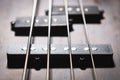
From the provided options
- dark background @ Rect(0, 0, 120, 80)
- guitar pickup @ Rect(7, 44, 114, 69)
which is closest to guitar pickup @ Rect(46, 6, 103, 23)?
dark background @ Rect(0, 0, 120, 80)

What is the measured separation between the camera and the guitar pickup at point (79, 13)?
146 cm

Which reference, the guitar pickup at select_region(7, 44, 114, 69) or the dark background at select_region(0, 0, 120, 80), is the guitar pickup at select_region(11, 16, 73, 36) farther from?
the guitar pickup at select_region(7, 44, 114, 69)

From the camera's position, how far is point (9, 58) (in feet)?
3.83

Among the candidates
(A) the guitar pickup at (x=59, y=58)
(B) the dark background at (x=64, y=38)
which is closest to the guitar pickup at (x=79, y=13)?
(B) the dark background at (x=64, y=38)

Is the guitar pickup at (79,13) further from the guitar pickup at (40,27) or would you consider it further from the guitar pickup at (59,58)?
the guitar pickup at (59,58)

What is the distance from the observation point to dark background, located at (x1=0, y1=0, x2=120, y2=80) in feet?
3.65

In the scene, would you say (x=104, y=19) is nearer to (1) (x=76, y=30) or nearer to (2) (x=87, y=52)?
(1) (x=76, y=30)

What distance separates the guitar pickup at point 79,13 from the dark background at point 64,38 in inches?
1.4

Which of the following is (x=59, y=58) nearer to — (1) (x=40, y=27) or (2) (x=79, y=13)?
(1) (x=40, y=27)

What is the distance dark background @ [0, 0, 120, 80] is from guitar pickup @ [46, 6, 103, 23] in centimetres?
3

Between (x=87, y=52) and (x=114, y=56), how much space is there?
0.43 ft

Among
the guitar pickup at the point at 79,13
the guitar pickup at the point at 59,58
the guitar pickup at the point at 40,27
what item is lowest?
the guitar pickup at the point at 59,58

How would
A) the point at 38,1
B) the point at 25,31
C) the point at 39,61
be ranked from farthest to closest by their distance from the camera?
1. the point at 38,1
2. the point at 25,31
3. the point at 39,61

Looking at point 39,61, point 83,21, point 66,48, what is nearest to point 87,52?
point 66,48
